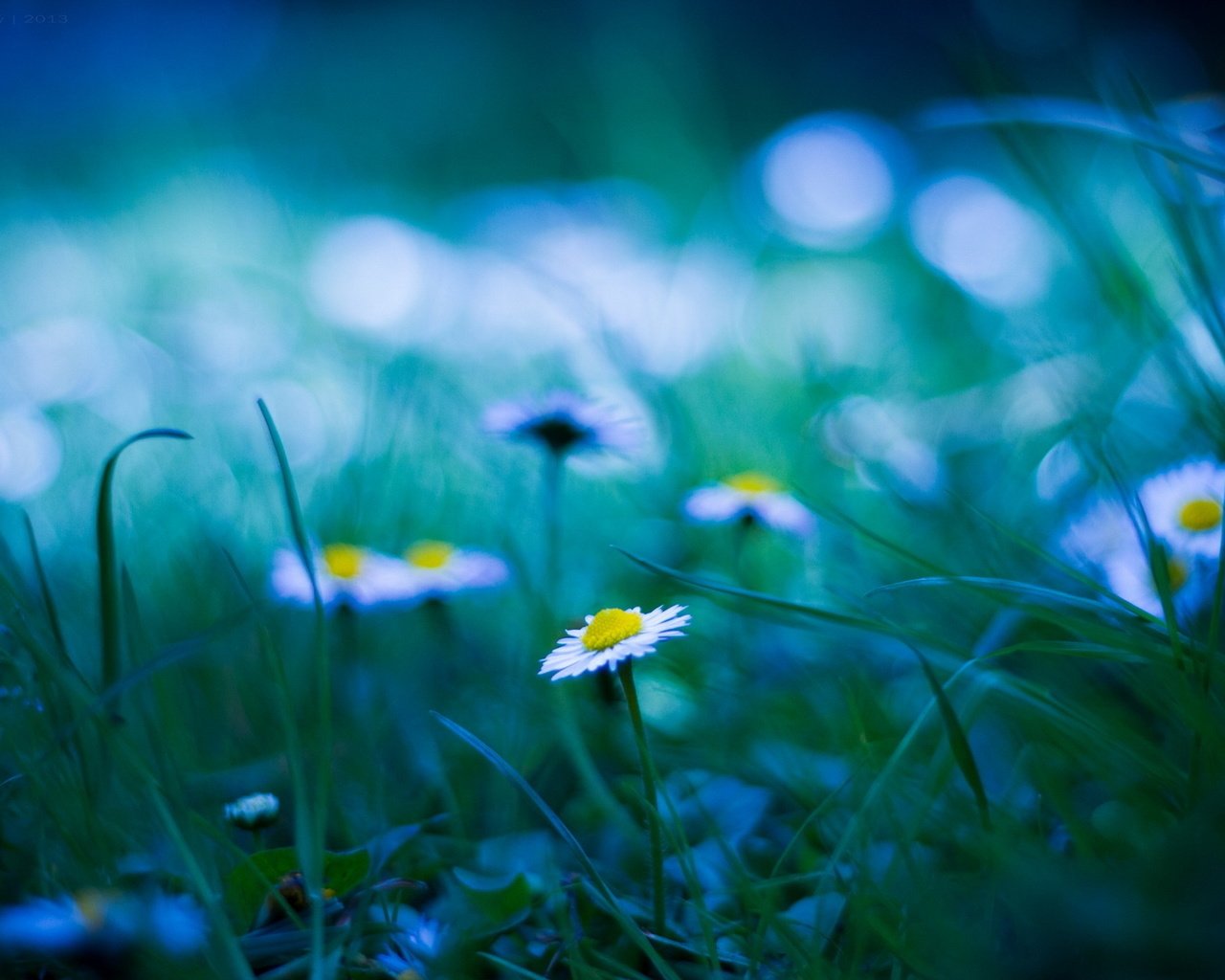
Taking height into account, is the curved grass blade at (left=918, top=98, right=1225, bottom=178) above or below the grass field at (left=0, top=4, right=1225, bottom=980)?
above

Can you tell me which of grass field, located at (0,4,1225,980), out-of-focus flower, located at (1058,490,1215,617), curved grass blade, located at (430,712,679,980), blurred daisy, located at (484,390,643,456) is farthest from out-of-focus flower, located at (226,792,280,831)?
out-of-focus flower, located at (1058,490,1215,617)

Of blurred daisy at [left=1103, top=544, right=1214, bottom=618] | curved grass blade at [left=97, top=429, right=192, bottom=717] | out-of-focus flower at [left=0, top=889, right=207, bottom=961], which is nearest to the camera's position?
out-of-focus flower at [left=0, top=889, right=207, bottom=961]

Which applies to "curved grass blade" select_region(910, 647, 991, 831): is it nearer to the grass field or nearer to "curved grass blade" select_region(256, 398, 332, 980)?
the grass field

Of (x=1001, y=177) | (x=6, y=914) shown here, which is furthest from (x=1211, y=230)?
(x=1001, y=177)

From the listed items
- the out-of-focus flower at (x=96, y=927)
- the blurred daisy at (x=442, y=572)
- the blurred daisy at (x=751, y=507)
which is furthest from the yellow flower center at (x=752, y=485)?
the out-of-focus flower at (x=96, y=927)

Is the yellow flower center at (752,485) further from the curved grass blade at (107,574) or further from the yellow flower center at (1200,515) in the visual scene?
the curved grass blade at (107,574)

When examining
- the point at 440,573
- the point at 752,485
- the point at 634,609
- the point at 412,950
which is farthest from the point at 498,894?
the point at 752,485

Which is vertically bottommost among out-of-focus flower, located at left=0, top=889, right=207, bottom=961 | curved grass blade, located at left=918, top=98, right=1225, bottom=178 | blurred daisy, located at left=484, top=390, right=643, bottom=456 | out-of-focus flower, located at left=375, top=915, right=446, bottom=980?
out-of-focus flower, located at left=375, top=915, right=446, bottom=980

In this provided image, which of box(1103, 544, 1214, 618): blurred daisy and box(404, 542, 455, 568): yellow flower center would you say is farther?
box(404, 542, 455, 568): yellow flower center
